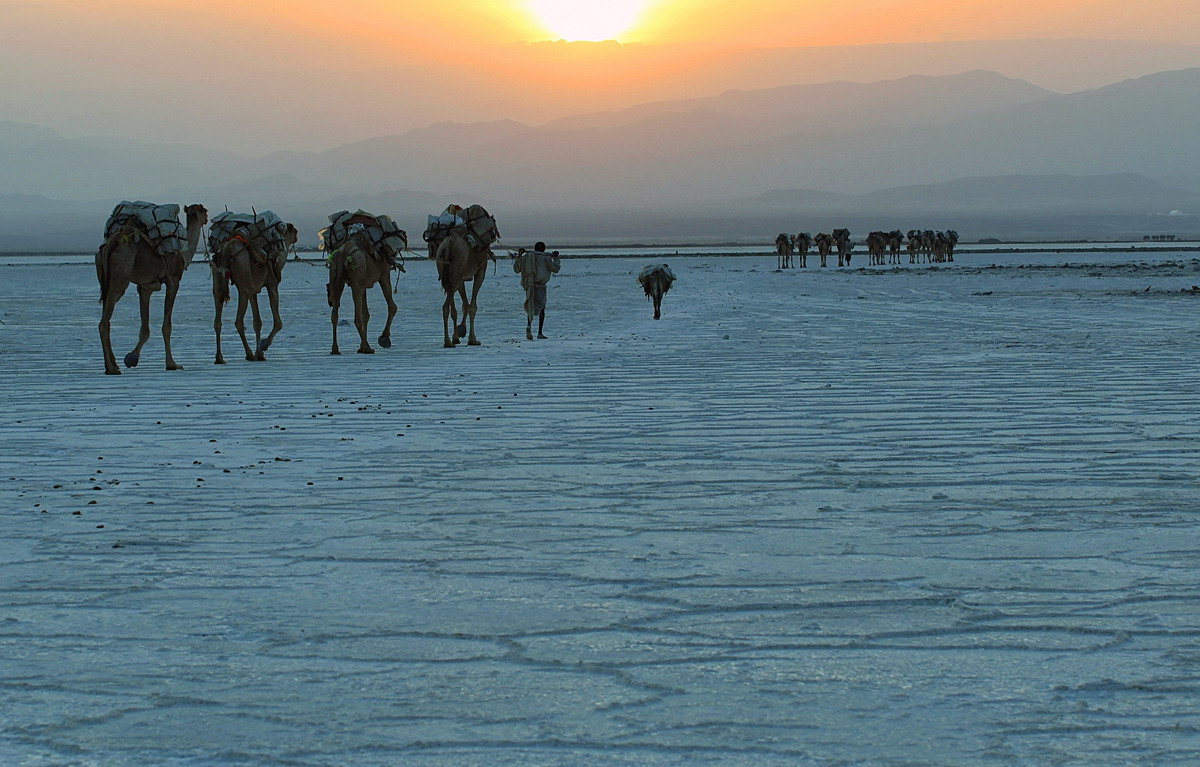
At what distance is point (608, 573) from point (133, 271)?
10145 millimetres

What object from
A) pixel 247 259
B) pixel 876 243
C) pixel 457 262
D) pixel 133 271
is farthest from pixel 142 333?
pixel 876 243

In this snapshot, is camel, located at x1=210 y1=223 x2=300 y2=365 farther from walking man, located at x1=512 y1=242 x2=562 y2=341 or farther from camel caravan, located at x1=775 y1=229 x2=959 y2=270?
camel caravan, located at x1=775 y1=229 x2=959 y2=270

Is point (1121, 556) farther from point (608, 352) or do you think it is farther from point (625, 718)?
point (608, 352)

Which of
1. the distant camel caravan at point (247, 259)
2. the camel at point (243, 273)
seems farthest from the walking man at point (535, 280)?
the camel at point (243, 273)

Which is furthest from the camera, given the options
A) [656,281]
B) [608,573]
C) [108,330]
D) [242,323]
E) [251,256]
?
[656,281]

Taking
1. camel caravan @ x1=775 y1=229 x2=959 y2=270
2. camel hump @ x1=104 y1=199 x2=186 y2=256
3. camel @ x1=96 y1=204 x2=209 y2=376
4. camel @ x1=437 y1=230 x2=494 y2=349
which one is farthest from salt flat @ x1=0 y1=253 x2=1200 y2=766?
camel caravan @ x1=775 y1=229 x2=959 y2=270

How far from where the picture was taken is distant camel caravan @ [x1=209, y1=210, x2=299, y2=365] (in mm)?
15156

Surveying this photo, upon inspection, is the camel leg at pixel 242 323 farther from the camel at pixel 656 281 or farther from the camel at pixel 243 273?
the camel at pixel 656 281

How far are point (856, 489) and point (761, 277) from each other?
38.5 meters

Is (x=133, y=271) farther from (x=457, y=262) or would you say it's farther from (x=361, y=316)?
(x=457, y=262)

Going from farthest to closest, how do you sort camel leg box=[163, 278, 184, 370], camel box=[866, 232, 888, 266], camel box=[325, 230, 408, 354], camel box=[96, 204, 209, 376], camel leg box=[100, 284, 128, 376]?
camel box=[866, 232, 888, 266]
camel box=[325, 230, 408, 354]
camel leg box=[163, 278, 184, 370]
camel box=[96, 204, 209, 376]
camel leg box=[100, 284, 128, 376]

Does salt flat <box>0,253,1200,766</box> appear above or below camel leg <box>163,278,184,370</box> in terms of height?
below

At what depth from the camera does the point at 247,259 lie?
15.2m

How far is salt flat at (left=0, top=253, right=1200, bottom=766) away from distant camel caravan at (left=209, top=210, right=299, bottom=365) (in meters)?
3.44
